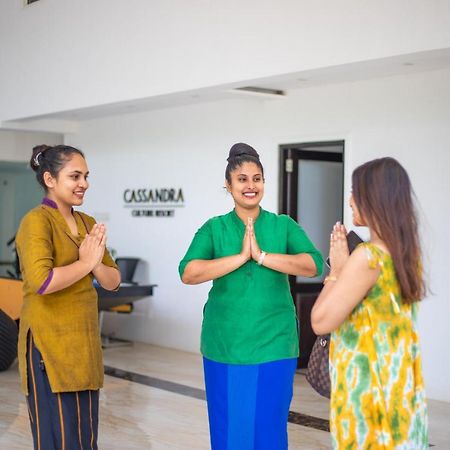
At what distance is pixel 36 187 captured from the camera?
12945 millimetres

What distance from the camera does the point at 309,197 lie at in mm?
9094

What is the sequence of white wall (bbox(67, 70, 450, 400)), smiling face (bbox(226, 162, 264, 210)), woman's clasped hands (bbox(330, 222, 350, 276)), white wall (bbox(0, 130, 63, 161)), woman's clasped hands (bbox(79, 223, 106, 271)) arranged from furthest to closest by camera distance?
white wall (bbox(0, 130, 63, 161)) < white wall (bbox(67, 70, 450, 400)) < smiling face (bbox(226, 162, 264, 210)) < woman's clasped hands (bbox(79, 223, 106, 271)) < woman's clasped hands (bbox(330, 222, 350, 276))

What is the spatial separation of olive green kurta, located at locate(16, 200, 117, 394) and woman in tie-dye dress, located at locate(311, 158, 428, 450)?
115cm

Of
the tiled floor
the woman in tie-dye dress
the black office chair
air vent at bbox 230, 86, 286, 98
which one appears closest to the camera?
the woman in tie-dye dress

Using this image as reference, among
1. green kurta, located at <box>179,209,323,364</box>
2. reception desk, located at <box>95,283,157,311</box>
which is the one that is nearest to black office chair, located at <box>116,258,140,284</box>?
reception desk, located at <box>95,283,157,311</box>

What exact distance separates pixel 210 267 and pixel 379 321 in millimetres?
1066

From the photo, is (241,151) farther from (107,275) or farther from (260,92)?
(260,92)

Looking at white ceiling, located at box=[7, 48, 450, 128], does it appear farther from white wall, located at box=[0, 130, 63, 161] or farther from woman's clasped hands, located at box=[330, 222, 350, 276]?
woman's clasped hands, located at box=[330, 222, 350, 276]

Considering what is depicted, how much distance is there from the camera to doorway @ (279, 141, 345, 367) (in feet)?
29.0

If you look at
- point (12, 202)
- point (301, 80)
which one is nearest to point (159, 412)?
point (301, 80)

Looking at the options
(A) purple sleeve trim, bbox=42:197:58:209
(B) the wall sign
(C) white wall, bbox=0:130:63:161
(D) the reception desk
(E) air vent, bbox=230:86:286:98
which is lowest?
(D) the reception desk

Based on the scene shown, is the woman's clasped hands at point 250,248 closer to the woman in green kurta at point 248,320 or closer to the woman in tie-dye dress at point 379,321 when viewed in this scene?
the woman in green kurta at point 248,320

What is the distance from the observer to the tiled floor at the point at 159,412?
227 inches

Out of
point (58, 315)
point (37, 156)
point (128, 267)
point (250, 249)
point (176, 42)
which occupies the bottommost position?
point (128, 267)
